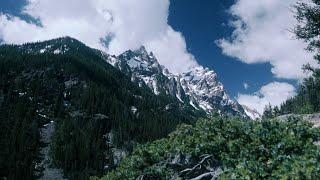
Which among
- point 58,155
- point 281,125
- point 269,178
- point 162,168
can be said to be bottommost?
point 269,178

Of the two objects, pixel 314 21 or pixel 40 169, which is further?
pixel 40 169

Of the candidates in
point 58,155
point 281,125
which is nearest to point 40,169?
point 58,155

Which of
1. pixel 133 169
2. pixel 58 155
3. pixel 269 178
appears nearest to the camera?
pixel 269 178

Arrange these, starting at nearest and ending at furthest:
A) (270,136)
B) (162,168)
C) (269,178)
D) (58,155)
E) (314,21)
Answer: (269,178) < (270,136) < (162,168) < (314,21) < (58,155)

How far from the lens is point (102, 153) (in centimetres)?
19425

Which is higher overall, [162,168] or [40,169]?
[40,169]

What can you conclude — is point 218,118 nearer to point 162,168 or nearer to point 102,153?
point 162,168

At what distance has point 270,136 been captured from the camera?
18578 millimetres

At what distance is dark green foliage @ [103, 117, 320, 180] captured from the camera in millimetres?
14758

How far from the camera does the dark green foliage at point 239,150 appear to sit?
14.8m

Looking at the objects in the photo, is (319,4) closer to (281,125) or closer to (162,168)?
(281,125)

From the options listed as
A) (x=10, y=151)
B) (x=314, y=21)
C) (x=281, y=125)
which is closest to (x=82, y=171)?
(x=10, y=151)

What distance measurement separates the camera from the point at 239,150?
19.2 meters

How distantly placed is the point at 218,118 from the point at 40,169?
531 feet
